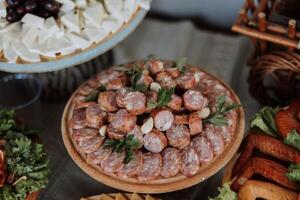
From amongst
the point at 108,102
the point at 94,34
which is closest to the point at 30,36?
the point at 94,34

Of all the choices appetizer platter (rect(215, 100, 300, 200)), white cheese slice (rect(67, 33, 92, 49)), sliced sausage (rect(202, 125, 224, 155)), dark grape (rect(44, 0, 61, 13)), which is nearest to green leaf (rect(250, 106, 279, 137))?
appetizer platter (rect(215, 100, 300, 200))

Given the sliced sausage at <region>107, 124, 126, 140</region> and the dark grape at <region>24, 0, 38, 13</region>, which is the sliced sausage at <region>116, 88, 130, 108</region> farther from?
the dark grape at <region>24, 0, 38, 13</region>

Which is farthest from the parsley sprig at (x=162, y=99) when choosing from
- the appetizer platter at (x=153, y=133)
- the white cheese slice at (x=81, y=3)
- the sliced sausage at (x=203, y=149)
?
the white cheese slice at (x=81, y=3)

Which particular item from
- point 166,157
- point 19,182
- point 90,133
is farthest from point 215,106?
point 19,182

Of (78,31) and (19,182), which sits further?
(78,31)

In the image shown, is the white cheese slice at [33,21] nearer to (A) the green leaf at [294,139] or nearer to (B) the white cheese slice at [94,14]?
(B) the white cheese slice at [94,14]

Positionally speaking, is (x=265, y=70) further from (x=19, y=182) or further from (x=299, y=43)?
(x=19, y=182)
